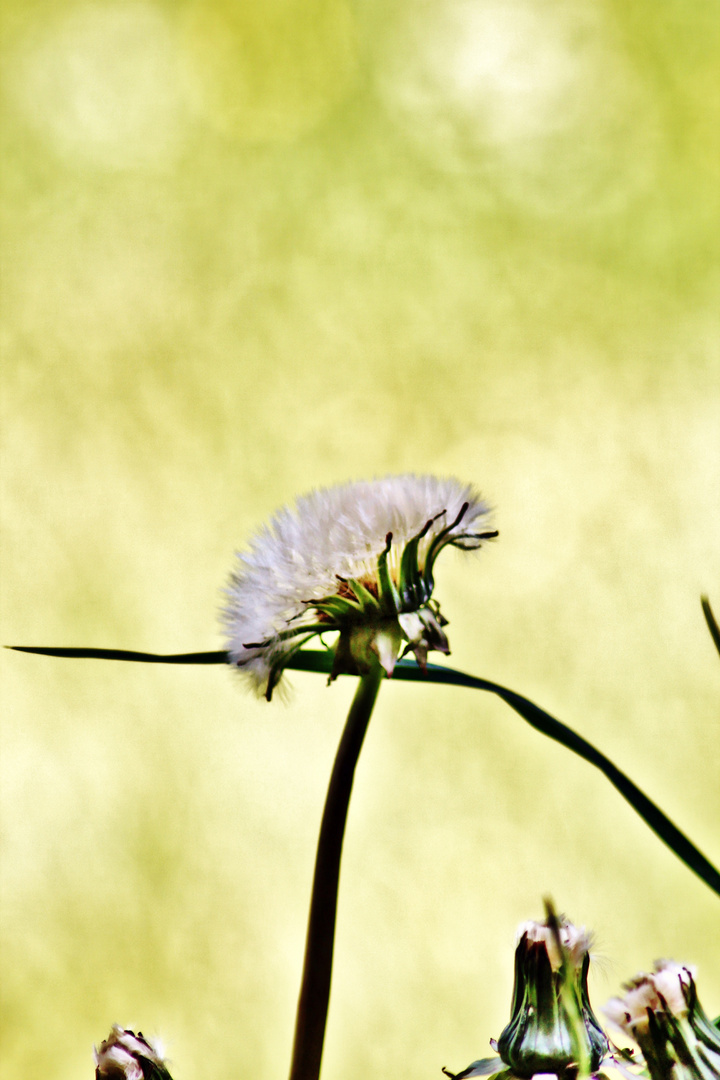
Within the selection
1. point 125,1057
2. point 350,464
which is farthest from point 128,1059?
point 350,464

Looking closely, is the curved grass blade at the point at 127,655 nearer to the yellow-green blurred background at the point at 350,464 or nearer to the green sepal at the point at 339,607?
the green sepal at the point at 339,607

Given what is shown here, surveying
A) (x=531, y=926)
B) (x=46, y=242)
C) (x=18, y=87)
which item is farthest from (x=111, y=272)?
(x=531, y=926)

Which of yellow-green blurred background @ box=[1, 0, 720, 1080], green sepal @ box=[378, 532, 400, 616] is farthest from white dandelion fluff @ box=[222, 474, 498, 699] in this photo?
yellow-green blurred background @ box=[1, 0, 720, 1080]

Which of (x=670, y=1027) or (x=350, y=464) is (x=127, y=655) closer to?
(x=670, y=1027)

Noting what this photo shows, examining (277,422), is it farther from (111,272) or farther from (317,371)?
(111,272)

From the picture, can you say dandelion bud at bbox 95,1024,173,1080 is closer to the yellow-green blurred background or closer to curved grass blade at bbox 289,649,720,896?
curved grass blade at bbox 289,649,720,896
